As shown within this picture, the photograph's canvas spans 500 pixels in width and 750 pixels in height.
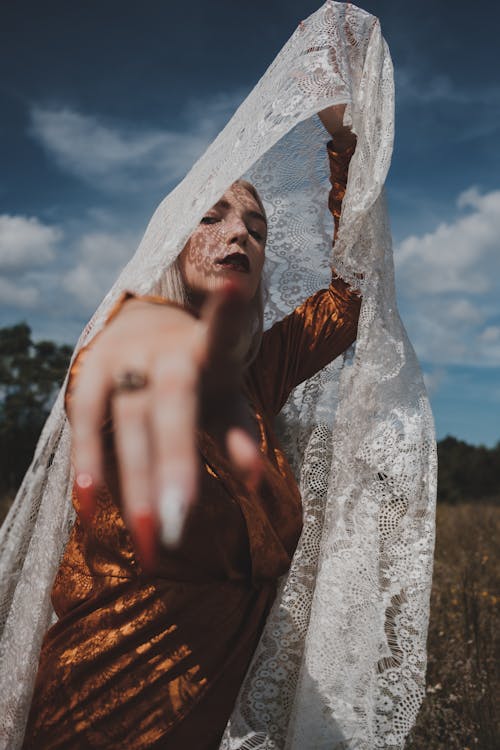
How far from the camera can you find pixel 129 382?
65 centimetres

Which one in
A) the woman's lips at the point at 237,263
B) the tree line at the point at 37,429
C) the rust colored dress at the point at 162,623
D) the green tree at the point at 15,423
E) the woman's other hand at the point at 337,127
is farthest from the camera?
the green tree at the point at 15,423

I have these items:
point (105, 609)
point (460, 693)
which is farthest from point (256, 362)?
point (460, 693)

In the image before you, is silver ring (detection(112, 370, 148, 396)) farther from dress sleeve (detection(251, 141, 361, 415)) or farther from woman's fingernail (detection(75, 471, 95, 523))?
dress sleeve (detection(251, 141, 361, 415))

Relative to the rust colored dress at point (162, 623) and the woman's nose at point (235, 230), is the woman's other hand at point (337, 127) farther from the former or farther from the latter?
the rust colored dress at point (162, 623)

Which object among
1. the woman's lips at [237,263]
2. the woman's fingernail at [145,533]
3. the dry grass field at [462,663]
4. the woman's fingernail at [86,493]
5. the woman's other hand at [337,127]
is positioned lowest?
the dry grass field at [462,663]

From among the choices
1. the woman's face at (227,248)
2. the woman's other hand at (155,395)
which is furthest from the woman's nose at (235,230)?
the woman's other hand at (155,395)

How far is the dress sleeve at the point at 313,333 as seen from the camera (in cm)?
153

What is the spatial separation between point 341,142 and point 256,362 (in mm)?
572

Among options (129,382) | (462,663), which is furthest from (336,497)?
(462,663)

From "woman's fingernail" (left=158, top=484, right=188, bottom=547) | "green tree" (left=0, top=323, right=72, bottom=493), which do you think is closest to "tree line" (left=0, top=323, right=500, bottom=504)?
"green tree" (left=0, top=323, right=72, bottom=493)

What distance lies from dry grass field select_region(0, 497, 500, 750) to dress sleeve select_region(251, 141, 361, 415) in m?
1.70

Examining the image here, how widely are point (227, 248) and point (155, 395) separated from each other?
16.7 inches

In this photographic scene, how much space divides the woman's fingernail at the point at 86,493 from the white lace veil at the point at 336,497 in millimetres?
229

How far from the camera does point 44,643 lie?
3.93 feet
